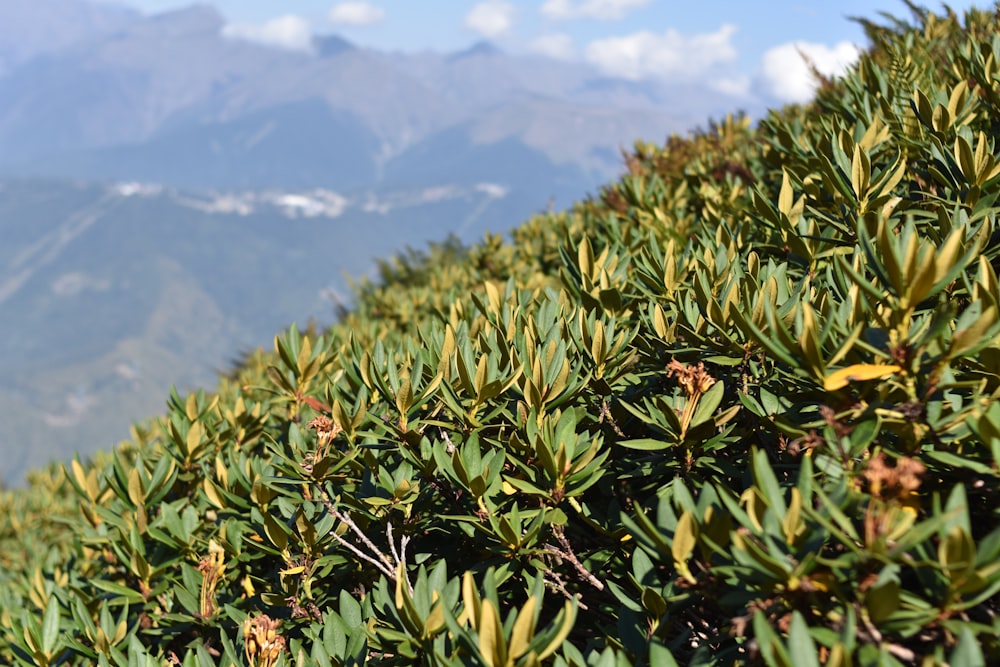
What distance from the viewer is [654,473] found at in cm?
172

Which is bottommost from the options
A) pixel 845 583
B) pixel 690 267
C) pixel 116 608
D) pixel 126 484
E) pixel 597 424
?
pixel 116 608

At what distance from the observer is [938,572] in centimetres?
106

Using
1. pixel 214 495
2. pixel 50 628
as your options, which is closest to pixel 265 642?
pixel 214 495

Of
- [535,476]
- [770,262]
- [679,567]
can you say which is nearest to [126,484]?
[535,476]

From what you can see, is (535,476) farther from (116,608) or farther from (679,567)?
(116,608)

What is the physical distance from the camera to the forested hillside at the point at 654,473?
114 cm

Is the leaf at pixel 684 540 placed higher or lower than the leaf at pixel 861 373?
lower

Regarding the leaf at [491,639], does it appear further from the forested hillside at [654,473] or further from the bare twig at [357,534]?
Answer: the bare twig at [357,534]

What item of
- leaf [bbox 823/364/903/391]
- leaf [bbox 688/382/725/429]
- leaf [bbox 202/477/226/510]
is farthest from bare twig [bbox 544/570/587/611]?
leaf [bbox 202/477/226/510]

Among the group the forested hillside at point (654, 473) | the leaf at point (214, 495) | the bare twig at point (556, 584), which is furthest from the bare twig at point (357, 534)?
A: the leaf at point (214, 495)

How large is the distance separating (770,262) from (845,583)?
44.1 inches

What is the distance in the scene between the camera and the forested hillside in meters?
1.14

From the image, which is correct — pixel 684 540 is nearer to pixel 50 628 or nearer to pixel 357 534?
pixel 357 534

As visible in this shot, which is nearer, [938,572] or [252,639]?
[938,572]
